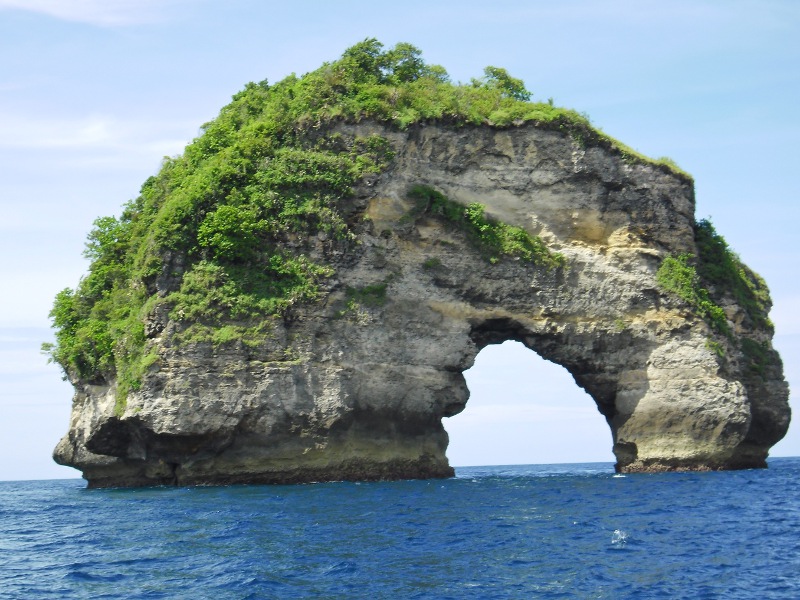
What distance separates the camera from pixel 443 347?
36.8 metres

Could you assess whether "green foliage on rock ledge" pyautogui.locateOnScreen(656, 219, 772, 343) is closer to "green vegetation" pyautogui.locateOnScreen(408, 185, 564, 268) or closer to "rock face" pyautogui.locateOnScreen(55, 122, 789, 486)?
"rock face" pyautogui.locateOnScreen(55, 122, 789, 486)

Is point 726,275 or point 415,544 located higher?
point 726,275

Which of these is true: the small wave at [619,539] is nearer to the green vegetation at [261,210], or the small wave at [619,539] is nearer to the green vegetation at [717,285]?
the green vegetation at [261,210]

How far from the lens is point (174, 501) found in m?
28.6

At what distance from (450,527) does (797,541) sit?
24.2ft

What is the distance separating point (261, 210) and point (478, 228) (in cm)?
836

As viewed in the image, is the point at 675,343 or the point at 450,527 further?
the point at 675,343

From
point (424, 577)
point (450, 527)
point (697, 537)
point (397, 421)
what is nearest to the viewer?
point (424, 577)

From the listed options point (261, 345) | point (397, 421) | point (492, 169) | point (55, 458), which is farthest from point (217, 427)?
point (492, 169)

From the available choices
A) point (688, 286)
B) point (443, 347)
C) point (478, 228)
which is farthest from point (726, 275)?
point (443, 347)

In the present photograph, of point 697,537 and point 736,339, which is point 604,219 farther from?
point 697,537

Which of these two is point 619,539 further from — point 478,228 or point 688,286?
point 688,286

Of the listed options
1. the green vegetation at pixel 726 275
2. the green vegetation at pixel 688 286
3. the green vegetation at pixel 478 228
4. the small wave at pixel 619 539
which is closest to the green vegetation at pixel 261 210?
the green vegetation at pixel 478 228

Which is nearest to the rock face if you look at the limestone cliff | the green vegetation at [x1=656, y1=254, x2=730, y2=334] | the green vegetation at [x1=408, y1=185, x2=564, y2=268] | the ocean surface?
the limestone cliff
